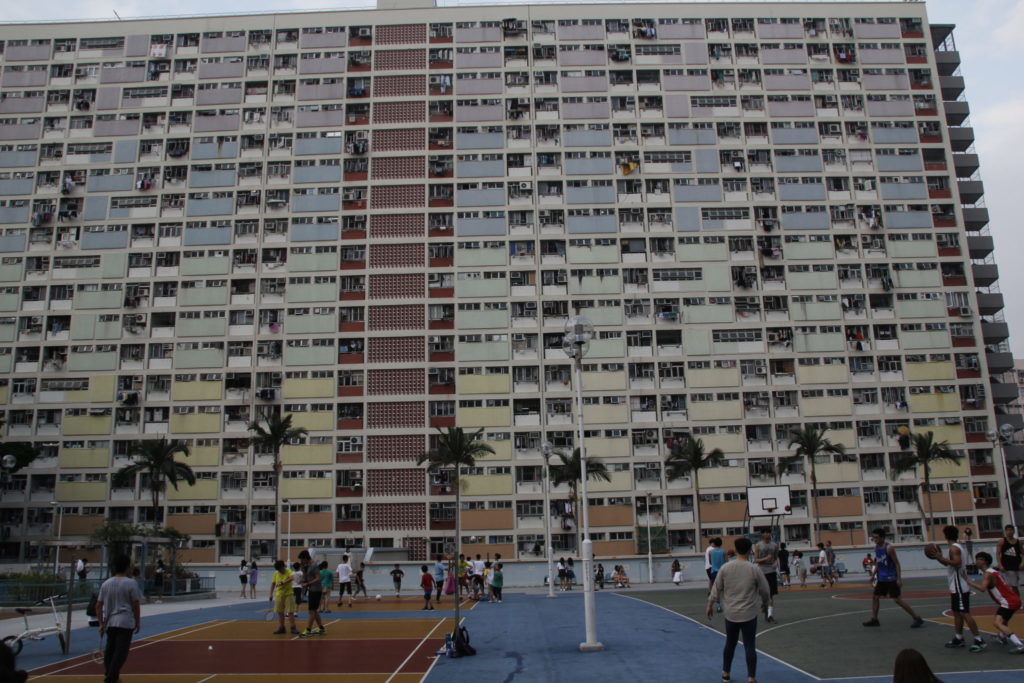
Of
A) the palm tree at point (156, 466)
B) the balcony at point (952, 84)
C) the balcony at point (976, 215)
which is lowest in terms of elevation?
the palm tree at point (156, 466)

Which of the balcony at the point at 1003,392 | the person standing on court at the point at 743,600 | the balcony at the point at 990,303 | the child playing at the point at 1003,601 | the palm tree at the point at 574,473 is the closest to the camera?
the person standing on court at the point at 743,600

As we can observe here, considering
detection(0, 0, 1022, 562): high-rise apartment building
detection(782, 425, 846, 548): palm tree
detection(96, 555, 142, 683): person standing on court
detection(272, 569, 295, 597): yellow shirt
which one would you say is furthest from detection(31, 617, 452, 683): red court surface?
detection(782, 425, 846, 548): palm tree

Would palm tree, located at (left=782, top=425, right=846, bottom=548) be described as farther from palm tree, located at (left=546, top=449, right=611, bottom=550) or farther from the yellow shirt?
the yellow shirt

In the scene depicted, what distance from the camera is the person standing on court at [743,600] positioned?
11.6m

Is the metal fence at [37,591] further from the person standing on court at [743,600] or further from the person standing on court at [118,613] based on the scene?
the person standing on court at [743,600]

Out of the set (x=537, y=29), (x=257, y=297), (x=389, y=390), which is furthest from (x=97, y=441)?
(x=537, y=29)

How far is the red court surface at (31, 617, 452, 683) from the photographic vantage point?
14.6m

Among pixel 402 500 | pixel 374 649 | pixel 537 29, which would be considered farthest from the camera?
pixel 537 29

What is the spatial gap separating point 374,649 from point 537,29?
6509 cm

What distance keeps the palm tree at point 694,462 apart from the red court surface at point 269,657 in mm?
39074

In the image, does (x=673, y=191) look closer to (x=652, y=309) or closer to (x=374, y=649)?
(x=652, y=309)

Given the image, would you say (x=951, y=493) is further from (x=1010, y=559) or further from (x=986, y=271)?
(x=1010, y=559)

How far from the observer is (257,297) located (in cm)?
6688

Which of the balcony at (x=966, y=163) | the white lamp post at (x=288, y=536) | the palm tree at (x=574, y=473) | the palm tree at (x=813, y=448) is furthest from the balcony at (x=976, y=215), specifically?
the white lamp post at (x=288, y=536)
